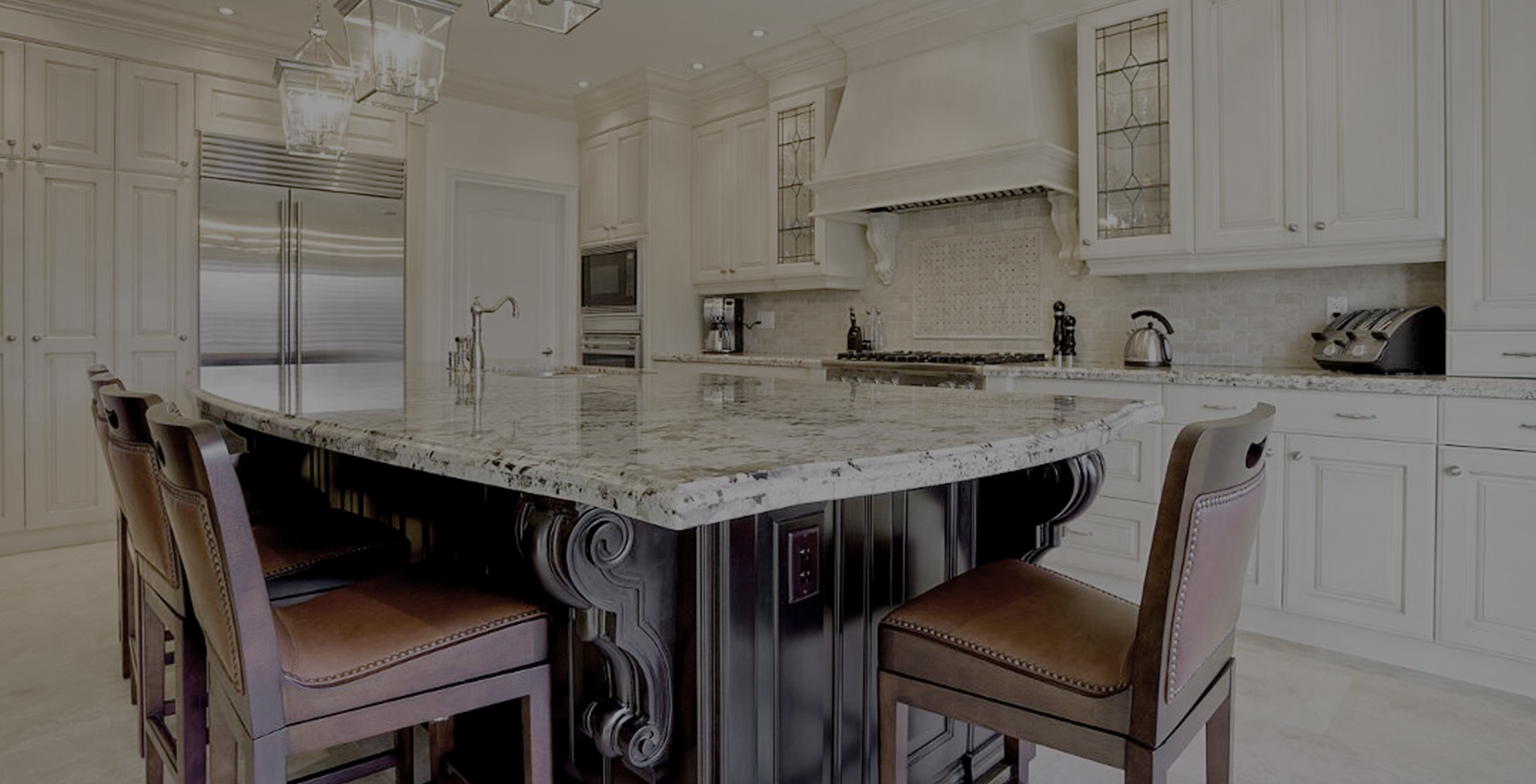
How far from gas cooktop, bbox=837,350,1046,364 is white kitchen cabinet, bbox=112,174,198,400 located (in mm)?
3379

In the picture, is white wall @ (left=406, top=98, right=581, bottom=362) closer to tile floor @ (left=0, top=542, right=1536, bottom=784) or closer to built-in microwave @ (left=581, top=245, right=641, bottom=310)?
built-in microwave @ (left=581, top=245, right=641, bottom=310)

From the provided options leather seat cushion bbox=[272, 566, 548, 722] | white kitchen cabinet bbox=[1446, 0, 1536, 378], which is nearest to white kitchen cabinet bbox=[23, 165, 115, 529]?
leather seat cushion bbox=[272, 566, 548, 722]

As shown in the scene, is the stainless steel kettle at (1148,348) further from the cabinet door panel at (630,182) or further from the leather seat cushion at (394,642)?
the cabinet door panel at (630,182)

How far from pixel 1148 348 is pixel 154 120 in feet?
15.8

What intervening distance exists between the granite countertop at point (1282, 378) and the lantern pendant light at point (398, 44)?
7.69ft

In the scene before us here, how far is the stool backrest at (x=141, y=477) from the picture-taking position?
4.07 ft

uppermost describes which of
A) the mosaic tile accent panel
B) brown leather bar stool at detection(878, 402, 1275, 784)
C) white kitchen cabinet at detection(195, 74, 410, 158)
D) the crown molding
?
the crown molding

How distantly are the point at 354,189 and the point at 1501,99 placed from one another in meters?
5.10

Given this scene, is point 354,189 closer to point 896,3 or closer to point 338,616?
point 896,3

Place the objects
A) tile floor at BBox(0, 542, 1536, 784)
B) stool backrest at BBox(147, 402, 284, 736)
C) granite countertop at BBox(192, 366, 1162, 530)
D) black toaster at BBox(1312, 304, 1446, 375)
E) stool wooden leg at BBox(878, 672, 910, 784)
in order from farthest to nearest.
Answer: black toaster at BBox(1312, 304, 1446, 375) < tile floor at BBox(0, 542, 1536, 784) < stool wooden leg at BBox(878, 672, 910, 784) < stool backrest at BBox(147, 402, 284, 736) < granite countertop at BBox(192, 366, 1162, 530)

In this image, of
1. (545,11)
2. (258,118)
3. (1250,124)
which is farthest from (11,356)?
(1250,124)

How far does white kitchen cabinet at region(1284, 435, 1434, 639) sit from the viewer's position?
2.53 metres

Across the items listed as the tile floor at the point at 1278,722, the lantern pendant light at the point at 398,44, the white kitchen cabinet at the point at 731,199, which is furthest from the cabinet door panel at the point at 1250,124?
the lantern pendant light at the point at 398,44

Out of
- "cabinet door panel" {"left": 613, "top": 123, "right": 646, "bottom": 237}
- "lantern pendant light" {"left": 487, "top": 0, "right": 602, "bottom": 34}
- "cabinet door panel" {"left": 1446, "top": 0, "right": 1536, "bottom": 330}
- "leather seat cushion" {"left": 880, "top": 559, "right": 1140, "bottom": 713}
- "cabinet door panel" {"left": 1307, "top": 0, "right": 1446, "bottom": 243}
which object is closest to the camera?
"leather seat cushion" {"left": 880, "top": 559, "right": 1140, "bottom": 713}
